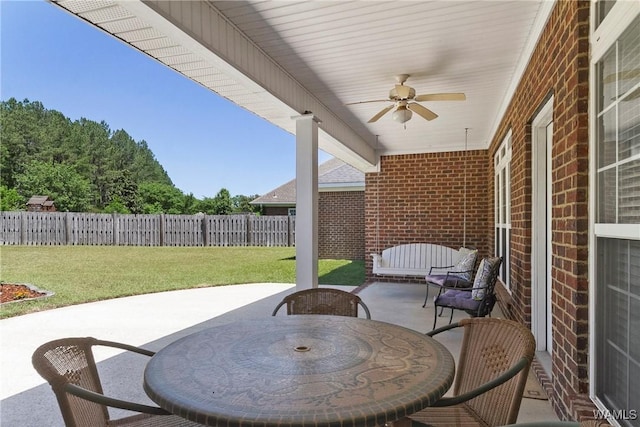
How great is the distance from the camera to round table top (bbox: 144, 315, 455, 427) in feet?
3.84

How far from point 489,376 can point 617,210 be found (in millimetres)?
988

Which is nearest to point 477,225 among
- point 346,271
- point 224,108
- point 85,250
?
point 346,271

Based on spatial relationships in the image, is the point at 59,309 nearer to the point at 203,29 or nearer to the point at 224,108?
the point at 203,29

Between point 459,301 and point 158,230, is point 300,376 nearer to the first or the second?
point 459,301

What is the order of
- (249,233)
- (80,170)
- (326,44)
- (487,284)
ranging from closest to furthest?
1. (326,44)
2. (487,284)
3. (249,233)
4. (80,170)

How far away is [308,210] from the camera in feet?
14.9

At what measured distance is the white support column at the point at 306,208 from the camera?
4.52 m

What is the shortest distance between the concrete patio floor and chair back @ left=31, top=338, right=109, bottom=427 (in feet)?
4.28

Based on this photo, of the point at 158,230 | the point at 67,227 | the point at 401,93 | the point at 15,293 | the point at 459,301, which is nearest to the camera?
the point at 401,93

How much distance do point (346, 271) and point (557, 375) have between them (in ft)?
25.5

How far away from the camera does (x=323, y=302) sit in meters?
2.91

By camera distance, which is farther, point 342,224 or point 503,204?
point 342,224

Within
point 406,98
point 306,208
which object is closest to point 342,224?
point 306,208

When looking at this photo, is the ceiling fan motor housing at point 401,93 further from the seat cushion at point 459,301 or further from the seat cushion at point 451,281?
the seat cushion at point 451,281
